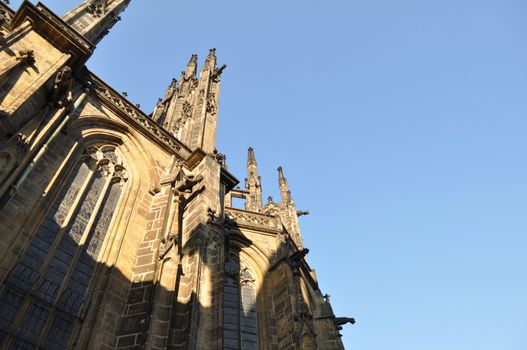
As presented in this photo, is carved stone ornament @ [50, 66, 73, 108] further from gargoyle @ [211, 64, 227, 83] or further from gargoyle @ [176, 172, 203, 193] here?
gargoyle @ [211, 64, 227, 83]

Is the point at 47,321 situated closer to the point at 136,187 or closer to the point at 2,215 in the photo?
the point at 2,215

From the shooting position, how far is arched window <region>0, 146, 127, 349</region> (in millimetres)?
6305

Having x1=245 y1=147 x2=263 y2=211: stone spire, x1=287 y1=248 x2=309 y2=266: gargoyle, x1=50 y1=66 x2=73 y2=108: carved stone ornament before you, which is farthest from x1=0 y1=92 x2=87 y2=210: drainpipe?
x1=245 y1=147 x2=263 y2=211: stone spire

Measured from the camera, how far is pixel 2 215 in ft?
22.4

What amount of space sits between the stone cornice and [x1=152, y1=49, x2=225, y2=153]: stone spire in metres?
0.75

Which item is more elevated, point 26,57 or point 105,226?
point 26,57

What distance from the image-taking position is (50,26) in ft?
29.2

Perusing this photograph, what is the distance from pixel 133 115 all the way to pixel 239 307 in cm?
604

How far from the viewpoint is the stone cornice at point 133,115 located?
1077 centimetres

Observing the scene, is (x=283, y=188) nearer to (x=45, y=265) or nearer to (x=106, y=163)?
(x=106, y=163)

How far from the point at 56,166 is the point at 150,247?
2468mm

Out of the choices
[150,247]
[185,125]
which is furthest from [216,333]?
[185,125]

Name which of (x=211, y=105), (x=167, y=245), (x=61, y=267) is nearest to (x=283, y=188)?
(x=211, y=105)

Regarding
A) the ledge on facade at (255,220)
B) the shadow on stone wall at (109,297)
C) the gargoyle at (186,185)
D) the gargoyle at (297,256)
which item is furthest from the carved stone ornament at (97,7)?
the gargoyle at (297,256)
